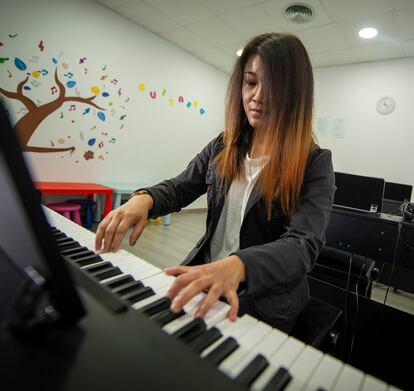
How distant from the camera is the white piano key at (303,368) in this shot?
1.29 ft

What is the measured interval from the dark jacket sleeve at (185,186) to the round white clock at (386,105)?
14.6 ft

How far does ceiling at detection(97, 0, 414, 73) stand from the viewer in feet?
10.3

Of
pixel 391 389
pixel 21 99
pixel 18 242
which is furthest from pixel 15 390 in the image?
pixel 21 99

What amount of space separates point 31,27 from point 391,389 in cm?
426

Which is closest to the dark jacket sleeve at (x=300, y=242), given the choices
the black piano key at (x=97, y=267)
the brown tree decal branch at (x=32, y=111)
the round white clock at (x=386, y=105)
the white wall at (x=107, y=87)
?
the black piano key at (x=97, y=267)

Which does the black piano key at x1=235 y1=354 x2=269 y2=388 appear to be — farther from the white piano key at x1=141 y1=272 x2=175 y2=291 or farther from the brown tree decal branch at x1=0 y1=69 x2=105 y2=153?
the brown tree decal branch at x1=0 y1=69 x2=105 y2=153

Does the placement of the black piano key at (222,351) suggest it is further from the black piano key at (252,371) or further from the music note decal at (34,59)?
the music note decal at (34,59)

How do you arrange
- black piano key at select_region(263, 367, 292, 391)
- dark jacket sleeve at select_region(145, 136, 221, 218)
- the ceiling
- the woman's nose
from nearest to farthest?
black piano key at select_region(263, 367, 292, 391) < the woman's nose < dark jacket sleeve at select_region(145, 136, 221, 218) < the ceiling

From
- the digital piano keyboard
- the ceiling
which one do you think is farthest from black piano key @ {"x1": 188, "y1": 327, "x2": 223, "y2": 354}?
the ceiling

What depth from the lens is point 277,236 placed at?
97 cm

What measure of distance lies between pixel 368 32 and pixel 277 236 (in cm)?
397

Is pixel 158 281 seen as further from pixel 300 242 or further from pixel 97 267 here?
pixel 300 242

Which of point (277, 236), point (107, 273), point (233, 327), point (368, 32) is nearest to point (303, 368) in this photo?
point (233, 327)

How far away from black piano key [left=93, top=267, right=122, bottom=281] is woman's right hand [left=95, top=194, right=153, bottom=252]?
0.14 m
